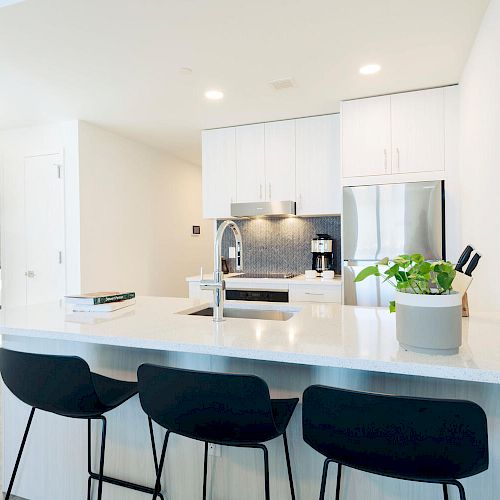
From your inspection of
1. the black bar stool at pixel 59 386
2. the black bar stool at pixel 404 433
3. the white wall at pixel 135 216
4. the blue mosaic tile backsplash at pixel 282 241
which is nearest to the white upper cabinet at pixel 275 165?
the blue mosaic tile backsplash at pixel 282 241

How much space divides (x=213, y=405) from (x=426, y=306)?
0.69 meters

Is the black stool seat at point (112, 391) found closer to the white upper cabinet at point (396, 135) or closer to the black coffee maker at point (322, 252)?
the white upper cabinet at point (396, 135)

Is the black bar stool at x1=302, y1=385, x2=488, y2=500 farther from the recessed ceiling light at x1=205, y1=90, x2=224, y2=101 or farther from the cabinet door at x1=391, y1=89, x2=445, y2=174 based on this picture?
the recessed ceiling light at x1=205, y1=90, x2=224, y2=101

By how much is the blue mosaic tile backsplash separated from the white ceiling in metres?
1.14

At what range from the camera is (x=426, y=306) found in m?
1.12

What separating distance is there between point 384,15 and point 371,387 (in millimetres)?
1919

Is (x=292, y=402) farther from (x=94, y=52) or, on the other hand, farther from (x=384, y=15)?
(x=94, y=52)

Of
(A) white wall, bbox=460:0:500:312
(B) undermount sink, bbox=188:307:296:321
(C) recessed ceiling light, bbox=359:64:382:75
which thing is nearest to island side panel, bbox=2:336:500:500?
(B) undermount sink, bbox=188:307:296:321

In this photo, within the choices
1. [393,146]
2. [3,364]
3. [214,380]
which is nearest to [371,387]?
[214,380]

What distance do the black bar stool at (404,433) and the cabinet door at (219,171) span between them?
314cm

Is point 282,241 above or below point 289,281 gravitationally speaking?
above

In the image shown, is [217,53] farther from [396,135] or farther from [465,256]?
[465,256]

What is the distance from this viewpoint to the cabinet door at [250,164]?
3.89m

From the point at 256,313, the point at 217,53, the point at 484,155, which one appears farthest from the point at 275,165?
the point at 256,313
